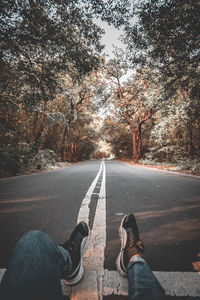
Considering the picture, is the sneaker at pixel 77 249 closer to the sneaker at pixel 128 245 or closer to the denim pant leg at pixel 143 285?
the sneaker at pixel 128 245

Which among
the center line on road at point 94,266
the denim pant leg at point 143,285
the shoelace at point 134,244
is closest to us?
the denim pant leg at point 143,285

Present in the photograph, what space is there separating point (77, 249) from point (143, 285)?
31.0 inches

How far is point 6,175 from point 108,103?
1613cm

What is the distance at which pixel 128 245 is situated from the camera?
1.68 m

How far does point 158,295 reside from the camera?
38.3 inches

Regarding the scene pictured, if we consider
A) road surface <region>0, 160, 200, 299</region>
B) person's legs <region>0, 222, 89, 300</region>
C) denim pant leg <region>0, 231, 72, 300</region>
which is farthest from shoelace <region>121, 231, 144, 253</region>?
denim pant leg <region>0, 231, 72, 300</region>

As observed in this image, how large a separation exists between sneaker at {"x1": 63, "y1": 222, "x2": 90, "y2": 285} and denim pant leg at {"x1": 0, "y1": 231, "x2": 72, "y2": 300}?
32cm

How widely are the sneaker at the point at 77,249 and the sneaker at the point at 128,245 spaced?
38cm

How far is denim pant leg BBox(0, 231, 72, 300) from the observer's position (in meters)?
0.86

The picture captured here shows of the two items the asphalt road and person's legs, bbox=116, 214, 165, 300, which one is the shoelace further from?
the asphalt road

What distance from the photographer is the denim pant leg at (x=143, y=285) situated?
3.19 feet

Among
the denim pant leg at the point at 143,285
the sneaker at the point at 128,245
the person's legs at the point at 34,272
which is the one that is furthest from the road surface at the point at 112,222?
the person's legs at the point at 34,272

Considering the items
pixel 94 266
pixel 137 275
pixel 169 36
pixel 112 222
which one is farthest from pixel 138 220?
pixel 169 36

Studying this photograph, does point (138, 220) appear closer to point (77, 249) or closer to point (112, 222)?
A: point (112, 222)
